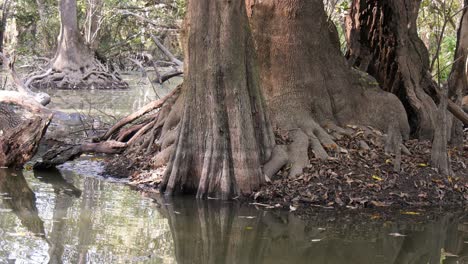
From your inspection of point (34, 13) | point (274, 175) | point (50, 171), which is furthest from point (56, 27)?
point (274, 175)

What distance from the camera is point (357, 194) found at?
30.6 ft

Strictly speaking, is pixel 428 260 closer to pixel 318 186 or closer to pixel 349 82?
pixel 318 186

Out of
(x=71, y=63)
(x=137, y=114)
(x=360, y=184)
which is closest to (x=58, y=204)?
(x=360, y=184)

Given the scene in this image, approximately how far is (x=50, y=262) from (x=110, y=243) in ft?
2.86

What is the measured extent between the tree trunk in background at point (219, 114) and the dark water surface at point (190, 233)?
1.26 feet

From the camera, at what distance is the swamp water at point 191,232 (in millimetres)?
6875

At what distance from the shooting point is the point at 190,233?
7781 millimetres

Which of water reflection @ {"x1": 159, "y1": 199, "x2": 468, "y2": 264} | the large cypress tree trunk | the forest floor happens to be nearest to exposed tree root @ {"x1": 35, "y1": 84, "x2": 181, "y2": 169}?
the forest floor

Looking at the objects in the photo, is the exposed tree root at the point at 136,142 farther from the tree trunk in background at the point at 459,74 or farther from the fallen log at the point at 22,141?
the tree trunk in background at the point at 459,74

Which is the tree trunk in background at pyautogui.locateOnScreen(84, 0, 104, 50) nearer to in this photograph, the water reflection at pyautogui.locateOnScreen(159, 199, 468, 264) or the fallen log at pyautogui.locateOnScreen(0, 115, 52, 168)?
the fallen log at pyautogui.locateOnScreen(0, 115, 52, 168)

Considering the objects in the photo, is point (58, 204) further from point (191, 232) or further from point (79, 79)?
point (79, 79)

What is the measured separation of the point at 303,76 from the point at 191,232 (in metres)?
3.68

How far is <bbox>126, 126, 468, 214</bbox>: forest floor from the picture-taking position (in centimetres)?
923

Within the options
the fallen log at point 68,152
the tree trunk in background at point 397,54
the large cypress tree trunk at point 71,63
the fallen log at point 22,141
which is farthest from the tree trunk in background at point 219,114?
the large cypress tree trunk at point 71,63
